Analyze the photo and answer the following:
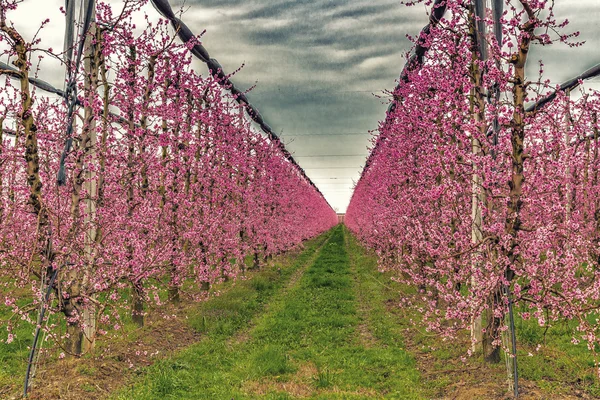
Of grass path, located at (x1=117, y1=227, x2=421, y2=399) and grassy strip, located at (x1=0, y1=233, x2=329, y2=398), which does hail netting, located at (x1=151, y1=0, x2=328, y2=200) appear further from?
grass path, located at (x1=117, y1=227, x2=421, y2=399)

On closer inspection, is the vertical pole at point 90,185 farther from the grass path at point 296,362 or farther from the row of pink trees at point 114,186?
the grass path at point 296,362

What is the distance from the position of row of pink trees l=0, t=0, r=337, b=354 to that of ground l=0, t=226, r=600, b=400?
2.85 ft

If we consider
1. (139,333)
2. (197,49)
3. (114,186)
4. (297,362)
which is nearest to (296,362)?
(297,362)

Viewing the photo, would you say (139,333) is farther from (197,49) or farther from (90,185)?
(197,49)

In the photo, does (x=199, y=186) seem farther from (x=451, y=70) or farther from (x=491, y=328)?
(x=491, y=328)

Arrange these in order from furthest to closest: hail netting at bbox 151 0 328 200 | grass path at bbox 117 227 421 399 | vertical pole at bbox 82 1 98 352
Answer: hail netting at bbox 151 0 328 200
vertical pole at bbox 82 1 98 352
grass path at bbox 117 227 421 399

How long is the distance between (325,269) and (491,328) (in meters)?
13.8

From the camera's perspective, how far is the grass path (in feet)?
21.9

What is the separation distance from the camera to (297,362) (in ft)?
26.6

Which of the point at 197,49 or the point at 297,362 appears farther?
the point at 197,49

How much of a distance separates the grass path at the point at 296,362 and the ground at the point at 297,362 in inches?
0.8

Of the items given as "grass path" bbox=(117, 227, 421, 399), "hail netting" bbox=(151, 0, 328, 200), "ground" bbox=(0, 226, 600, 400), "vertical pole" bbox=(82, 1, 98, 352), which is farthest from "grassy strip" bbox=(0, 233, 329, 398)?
"hail netting" bbox=(151, 0, 328, 200)

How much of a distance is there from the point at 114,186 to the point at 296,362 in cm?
507

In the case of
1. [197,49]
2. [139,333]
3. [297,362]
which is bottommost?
[297,362]
